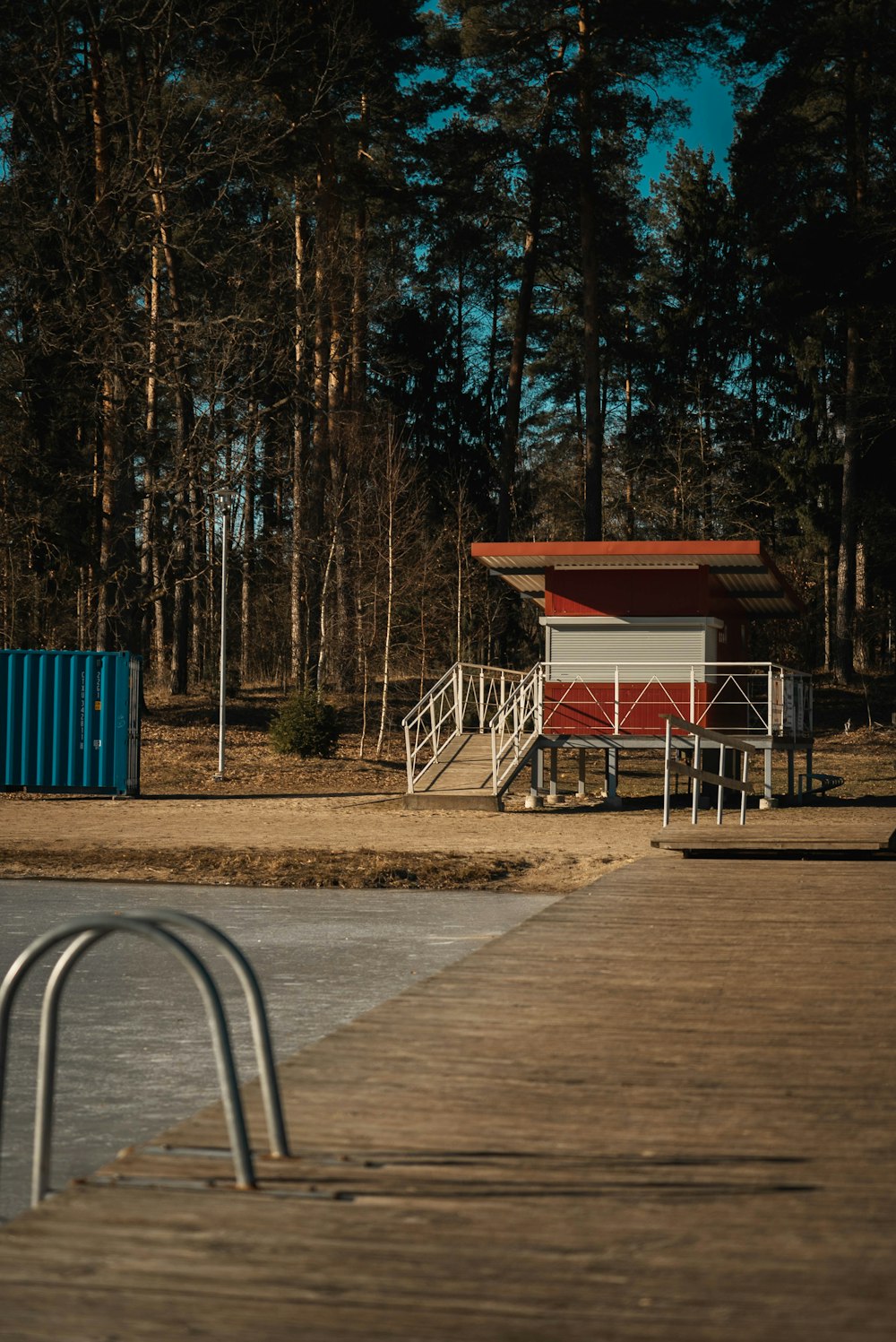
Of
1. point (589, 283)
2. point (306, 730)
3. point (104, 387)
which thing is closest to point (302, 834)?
point (306, 730)

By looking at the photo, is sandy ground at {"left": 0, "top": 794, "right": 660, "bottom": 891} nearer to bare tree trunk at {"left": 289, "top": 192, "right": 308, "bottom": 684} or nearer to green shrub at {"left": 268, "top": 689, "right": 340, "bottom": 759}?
green shrub at {"left": 268, "top": 689, "right": 340, "bottom": 759}

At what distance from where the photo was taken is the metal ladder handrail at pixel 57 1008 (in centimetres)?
396

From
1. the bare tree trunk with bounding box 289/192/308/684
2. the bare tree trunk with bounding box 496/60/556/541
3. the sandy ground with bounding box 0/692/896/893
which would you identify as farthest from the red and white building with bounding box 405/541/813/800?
the bare tree trunk with bounding box 496/60/556/541

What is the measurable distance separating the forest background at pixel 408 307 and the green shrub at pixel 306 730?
7.08ft

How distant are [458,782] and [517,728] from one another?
4.27ft

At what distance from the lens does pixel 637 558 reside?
76.5 ft

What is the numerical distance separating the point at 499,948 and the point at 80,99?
2741cm

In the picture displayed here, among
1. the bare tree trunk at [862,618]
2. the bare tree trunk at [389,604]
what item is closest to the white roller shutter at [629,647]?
the bare tree trunk at [389,604]

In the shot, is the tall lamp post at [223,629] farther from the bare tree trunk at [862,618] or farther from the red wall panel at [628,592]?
the bare tree trunk at [862,618]

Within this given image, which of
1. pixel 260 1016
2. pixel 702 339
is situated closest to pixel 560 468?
pixel 702 339

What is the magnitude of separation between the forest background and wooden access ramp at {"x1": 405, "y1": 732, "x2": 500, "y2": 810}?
6517 mm

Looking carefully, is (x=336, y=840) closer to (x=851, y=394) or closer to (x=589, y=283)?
(x=589, y=283)

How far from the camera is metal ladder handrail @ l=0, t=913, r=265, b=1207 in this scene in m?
3.96

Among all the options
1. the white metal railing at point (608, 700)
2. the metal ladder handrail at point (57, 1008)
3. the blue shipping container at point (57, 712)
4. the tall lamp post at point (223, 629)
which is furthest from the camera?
the tall lamp post at point (223, 629)
